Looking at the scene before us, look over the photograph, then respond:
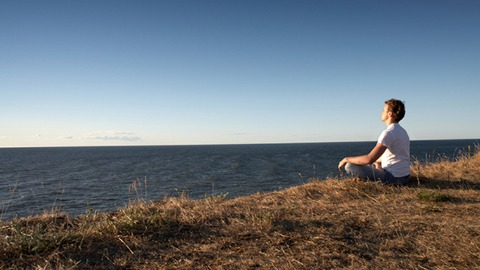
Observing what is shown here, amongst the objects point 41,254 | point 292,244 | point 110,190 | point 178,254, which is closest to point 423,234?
point 292,244

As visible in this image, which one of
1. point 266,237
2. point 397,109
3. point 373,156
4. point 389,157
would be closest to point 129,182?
point 389,157

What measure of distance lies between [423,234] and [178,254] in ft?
10.7

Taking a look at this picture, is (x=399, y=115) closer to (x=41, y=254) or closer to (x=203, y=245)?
(x=203, y=245)

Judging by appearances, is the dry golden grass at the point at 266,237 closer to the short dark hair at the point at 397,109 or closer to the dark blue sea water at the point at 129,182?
the dark blue sea water at the point at 129,182

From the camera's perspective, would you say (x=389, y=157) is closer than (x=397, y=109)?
No

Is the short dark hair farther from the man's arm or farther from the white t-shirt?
the man's arm

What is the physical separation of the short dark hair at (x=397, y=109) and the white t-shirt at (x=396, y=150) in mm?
185

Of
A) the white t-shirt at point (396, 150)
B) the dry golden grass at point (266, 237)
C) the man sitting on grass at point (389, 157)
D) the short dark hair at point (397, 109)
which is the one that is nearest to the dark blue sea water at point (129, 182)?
the dry golden grass at point (266, 237)

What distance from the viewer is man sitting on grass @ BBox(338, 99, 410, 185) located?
21.4 ft

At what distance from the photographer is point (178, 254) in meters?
3.78

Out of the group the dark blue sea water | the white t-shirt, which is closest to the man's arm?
the white t-shirt

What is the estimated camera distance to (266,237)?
4.18m

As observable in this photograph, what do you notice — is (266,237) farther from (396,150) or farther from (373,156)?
(396,150)

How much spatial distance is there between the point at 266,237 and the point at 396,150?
4.12 meters
